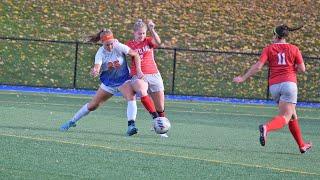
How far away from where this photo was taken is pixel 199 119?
20750 mm

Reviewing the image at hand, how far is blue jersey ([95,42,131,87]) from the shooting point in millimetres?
16219

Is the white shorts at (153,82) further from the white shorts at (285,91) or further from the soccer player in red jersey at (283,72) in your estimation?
the white shorts at (285,91)

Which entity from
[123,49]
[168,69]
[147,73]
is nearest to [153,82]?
[147,73]

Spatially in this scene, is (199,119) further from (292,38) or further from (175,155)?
(292,38)

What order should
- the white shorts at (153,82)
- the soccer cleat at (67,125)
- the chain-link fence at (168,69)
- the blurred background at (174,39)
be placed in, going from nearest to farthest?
the soccer cleat at (67,125)
the white shorts at (153,82)
the chain-link fence at (168,69)
the blurred background at (174,39)

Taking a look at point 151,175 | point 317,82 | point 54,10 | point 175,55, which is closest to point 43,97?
point 175,55

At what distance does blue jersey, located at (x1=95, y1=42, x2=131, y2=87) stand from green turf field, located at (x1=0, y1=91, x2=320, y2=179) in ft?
2.54

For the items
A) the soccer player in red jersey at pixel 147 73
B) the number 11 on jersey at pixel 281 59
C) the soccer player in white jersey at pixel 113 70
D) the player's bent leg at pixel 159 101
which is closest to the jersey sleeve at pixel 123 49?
the soccer player in white jersey at pixel 113 70

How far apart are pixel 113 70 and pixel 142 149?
2907 millimetres

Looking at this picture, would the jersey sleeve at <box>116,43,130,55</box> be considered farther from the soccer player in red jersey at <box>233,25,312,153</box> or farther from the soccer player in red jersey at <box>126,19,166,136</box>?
the soccer player in red jersey at <box>233,25,312,153</box>

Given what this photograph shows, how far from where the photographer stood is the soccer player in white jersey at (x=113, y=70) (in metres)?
16.2

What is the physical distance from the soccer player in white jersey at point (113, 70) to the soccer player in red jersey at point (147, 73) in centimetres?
16

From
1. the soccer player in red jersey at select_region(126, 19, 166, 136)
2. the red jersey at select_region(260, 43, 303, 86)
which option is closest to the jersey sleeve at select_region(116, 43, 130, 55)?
the soccer player in red jersey at select_region(126, 19, 166, 136)

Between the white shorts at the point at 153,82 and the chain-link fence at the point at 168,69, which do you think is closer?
the white shorts at the point at 153,82
